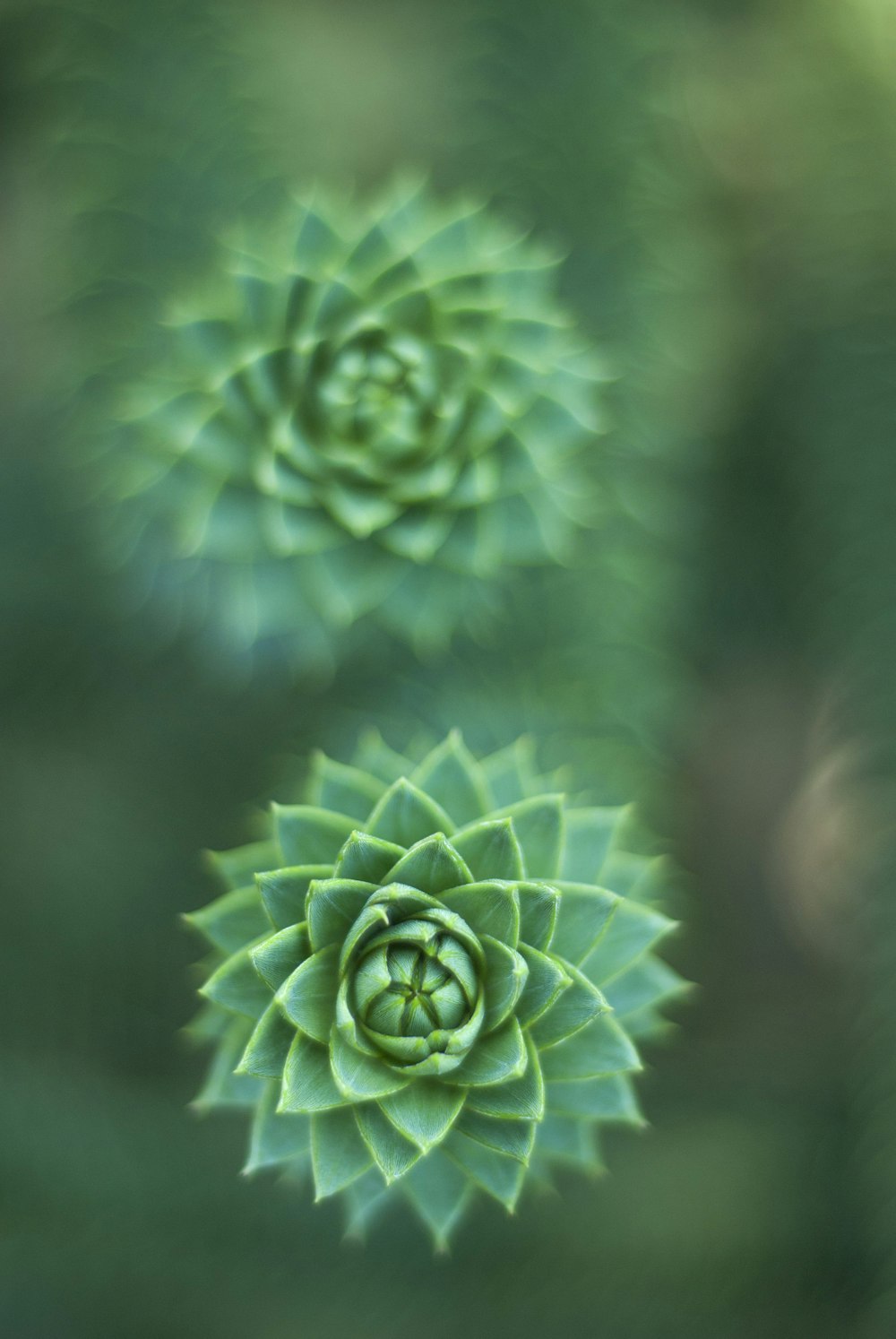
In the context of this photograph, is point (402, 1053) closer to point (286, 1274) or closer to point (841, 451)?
point (286, 1274)

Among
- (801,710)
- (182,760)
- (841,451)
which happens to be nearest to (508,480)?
(841,451)

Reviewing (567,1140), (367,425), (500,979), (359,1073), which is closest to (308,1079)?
(359,1073)

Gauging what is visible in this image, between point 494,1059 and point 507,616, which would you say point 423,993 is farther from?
point 507,616

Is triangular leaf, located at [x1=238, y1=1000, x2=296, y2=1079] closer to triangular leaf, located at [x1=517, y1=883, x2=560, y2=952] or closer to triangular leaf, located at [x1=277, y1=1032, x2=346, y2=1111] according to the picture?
triangular leaf, located at [x1=277, y1=1032, x2=346, y2=1111]

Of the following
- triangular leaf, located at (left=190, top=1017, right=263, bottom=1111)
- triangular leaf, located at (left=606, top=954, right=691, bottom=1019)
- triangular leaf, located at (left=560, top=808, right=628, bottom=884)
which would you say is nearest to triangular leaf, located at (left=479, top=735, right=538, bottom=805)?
triangular leaf, located at (left=560, top=808, right=628, bottom=884)

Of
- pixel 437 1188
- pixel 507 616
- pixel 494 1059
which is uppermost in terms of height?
pixel 507 616

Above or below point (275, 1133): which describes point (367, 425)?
above
